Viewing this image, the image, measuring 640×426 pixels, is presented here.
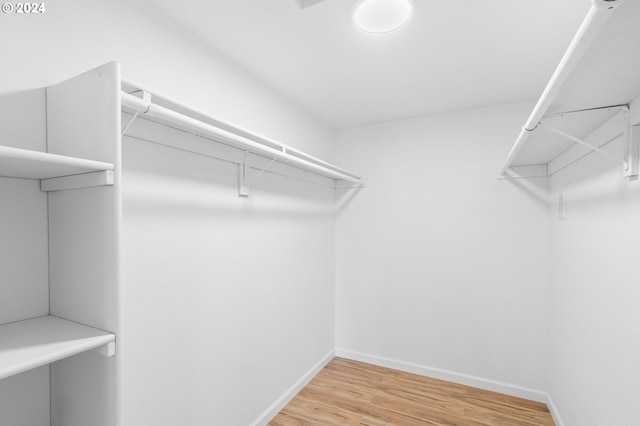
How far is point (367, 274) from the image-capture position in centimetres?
307

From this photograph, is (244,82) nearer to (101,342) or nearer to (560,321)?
(101,342)

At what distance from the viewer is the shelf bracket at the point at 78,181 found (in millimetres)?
885

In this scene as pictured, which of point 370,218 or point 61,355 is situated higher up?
point 370,218

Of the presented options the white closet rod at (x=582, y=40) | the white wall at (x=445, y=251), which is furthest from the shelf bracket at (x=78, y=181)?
the white wall at (x=445, y=251)

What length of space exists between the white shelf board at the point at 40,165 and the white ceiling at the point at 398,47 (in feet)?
3.06

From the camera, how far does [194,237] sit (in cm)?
162

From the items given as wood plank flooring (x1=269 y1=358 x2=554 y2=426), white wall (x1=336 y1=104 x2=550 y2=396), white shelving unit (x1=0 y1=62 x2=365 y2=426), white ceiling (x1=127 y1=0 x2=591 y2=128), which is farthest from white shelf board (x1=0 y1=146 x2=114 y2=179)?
white wall (x1=336 y1=104 x2=550 y2=396)

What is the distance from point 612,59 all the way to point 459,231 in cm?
194

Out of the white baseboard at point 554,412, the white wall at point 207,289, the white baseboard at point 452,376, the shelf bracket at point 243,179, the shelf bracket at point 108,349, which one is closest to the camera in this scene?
the shelf bracket at point 108,349

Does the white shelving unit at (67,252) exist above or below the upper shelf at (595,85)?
below

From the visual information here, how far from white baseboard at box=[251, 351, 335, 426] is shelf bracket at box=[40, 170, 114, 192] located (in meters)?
1.81

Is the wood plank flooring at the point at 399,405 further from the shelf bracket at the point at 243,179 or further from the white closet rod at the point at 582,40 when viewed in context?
the white closet rod at the point at 582,40

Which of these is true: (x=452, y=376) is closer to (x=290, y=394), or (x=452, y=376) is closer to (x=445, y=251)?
(x=445, y=251)

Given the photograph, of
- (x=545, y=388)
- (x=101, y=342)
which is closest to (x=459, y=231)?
(x=545, y=388)
